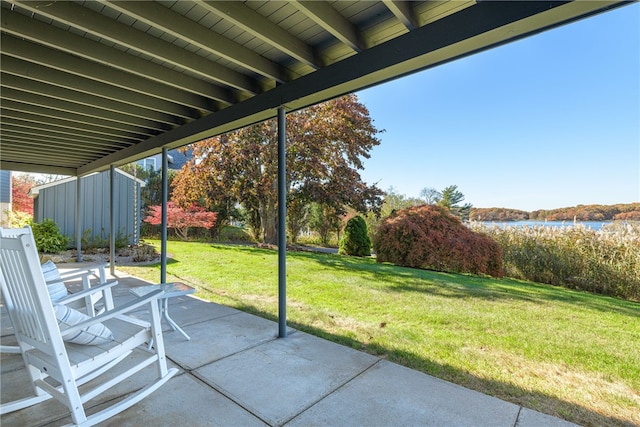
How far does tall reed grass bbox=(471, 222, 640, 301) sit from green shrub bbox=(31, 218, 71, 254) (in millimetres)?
11766

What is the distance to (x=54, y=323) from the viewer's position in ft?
5.10

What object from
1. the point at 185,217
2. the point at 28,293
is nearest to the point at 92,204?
the point at 185,217

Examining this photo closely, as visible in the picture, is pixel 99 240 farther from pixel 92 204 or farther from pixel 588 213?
pixel 588 213

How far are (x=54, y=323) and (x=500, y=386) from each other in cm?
284

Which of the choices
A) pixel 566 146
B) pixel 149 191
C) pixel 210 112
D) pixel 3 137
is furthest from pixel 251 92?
pixel 566 146

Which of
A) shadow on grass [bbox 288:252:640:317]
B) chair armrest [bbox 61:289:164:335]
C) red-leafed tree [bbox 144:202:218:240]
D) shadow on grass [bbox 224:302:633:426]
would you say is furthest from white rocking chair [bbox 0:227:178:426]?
red-leafed tree [bbox 144:202:218:240]

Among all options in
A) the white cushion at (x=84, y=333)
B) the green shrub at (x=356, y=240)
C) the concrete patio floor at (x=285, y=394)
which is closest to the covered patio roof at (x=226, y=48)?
the white cushion at (x=84, y=333)

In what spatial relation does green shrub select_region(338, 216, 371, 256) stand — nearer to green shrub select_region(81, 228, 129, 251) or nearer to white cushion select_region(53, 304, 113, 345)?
green shrub select_region(81, 228, 129, 251)

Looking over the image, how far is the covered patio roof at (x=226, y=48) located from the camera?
194cm

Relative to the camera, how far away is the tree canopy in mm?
10297

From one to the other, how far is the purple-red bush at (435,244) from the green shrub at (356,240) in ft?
5.63

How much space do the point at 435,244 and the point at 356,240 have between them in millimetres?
3083

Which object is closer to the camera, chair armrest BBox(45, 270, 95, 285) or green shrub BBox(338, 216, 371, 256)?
chair armrest BBox(45, 270, 95, 285)

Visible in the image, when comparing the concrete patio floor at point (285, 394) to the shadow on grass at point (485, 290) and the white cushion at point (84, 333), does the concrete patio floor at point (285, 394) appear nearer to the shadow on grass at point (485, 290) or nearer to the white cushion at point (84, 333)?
the white cushion at point (84, 333)
